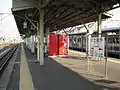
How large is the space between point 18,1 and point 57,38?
24.4 feet

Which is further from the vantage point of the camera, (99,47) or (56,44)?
(56,44)

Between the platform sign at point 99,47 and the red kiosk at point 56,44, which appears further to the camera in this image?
the red kiosk at point 56,44

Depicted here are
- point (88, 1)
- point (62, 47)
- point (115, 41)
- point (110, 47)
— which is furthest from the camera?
point (62, 47)

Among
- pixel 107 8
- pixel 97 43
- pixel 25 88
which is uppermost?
pixel 107 8

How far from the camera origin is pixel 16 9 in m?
18.6

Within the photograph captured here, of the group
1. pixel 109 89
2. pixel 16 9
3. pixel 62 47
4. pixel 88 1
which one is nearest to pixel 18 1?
pixel 16 9

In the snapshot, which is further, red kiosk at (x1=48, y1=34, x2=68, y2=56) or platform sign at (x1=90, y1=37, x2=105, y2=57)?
red kiosk at (x1=48, y1=34, x2=68, y2=56)

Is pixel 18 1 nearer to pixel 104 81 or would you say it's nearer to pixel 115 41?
pixel 115 41

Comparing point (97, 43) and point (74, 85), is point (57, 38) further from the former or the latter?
point (74, 85)

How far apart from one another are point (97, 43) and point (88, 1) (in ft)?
19.0

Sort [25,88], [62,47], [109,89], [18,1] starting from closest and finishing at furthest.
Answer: [109,89]
[25,88]
[18,1]
[62,47]

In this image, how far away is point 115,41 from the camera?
72.4ft

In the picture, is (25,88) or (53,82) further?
(53,82)

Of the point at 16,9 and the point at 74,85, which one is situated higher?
the point at 16,9
